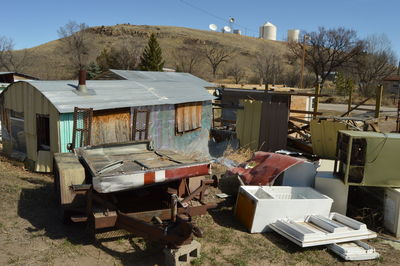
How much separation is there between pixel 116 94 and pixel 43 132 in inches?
86.2

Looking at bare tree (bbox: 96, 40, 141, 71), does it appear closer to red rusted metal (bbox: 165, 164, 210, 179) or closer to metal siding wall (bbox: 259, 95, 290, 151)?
metal siding wall (bbox: 259, 95, 290, 151)

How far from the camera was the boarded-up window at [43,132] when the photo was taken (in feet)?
31.0

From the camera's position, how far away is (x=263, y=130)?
12.2m

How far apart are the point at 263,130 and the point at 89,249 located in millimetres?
8086

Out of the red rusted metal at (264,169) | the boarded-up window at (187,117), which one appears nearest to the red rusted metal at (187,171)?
the red rusted metal at (264,169)

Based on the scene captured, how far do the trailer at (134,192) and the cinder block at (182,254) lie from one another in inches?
4.5

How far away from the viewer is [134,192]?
639cm

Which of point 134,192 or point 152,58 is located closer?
point 134,192

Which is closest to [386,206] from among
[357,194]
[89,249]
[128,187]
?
[357,194]

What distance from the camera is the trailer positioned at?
4.82 metres

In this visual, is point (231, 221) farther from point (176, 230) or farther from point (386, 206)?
point (386, 206)

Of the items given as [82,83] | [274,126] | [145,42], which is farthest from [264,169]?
[145,42]

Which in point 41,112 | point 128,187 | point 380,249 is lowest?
point 380,249

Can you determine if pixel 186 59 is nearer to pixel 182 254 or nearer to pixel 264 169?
pixel 264 169
